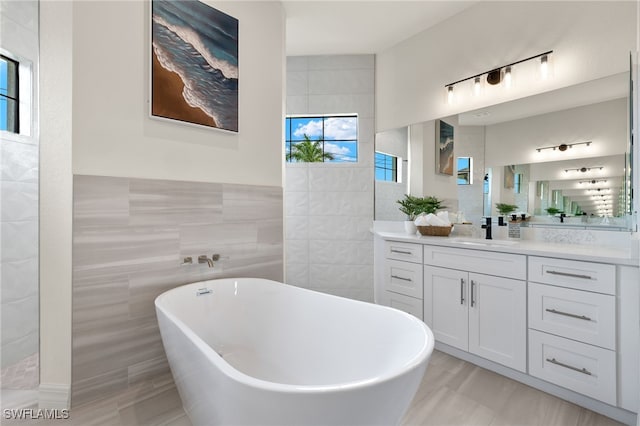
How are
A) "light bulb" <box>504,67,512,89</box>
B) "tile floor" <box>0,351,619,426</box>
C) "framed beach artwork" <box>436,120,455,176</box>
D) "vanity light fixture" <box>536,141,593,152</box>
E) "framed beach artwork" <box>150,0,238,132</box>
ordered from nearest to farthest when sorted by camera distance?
"tile floor" <box>0,351,619,426</box>
"framed beach artwork" <box>150,0,238,132</box>
"vanity light fixture" <box>536,141,593,152</box>
"light bulb" <box>504,67,512,89</box>
"framed beach artwork" <box>436,120,455,176</box>

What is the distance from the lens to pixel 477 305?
2.22 metres

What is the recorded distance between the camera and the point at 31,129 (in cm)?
194

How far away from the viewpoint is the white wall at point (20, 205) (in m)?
1.83

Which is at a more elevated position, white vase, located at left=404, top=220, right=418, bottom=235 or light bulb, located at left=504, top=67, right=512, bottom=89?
light bulb, located at left=504, top=67, right=512, bottom=89

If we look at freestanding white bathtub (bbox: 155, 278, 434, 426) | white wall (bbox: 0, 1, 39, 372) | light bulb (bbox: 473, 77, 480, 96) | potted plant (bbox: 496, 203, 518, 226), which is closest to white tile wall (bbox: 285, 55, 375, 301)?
light bulb (bbox: 473, 77, 480, 96)

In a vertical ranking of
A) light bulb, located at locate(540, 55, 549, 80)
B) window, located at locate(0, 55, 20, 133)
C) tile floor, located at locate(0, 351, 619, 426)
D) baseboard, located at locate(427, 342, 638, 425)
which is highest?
light bulb, located at locate(540, 55, 549, 80)

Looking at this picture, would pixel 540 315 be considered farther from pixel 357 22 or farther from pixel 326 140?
pixel 357 22

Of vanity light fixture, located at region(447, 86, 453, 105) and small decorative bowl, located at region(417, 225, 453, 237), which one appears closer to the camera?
small decorative bowl, located at region(417, 225, 453, 237)

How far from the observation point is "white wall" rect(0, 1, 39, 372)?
1829 mm

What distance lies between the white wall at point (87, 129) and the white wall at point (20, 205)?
0.30 meters

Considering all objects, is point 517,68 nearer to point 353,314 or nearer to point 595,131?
point 595,131

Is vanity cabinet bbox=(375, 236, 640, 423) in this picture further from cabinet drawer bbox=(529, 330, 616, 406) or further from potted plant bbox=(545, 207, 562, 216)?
potted plant bbox=(545, 207, 562, 216)

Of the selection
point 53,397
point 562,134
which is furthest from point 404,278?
A: point 53,397

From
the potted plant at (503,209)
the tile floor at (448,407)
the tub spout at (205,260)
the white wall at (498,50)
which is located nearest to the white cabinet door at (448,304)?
the tile floor at (448,407)
